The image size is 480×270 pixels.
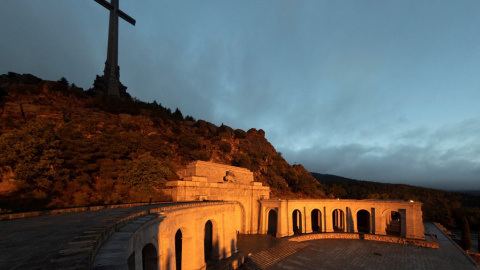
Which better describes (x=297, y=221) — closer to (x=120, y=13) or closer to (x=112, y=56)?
(x=112, y=56)

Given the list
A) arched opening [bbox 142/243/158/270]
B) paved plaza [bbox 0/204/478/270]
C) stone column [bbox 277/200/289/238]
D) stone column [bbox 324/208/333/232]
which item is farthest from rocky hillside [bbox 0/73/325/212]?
stone column [bbox 324/208/333/232]

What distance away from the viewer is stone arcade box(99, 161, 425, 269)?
11.7 metres

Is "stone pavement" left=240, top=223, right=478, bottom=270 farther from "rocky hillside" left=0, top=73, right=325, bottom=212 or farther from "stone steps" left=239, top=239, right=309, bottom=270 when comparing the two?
"rocky hillside" left=0, top=73, right=325, bottom=212

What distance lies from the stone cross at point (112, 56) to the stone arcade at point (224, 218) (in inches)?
1347

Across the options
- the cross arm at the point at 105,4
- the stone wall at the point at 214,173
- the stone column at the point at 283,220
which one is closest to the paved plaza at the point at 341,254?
the stone column at the point at 283,220

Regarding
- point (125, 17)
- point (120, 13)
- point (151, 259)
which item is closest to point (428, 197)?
point (151, 259)

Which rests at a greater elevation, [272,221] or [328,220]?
[328,220]

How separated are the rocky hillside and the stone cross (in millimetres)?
4361

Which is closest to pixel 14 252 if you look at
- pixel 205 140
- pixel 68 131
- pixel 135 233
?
pixel 135 233

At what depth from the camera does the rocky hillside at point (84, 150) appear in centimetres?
1978

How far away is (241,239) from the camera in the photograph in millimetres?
27656

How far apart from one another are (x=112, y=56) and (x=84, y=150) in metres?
32.3

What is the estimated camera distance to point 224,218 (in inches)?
763

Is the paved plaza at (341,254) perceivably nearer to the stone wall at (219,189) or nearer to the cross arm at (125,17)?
the stone wall at (219,189)
